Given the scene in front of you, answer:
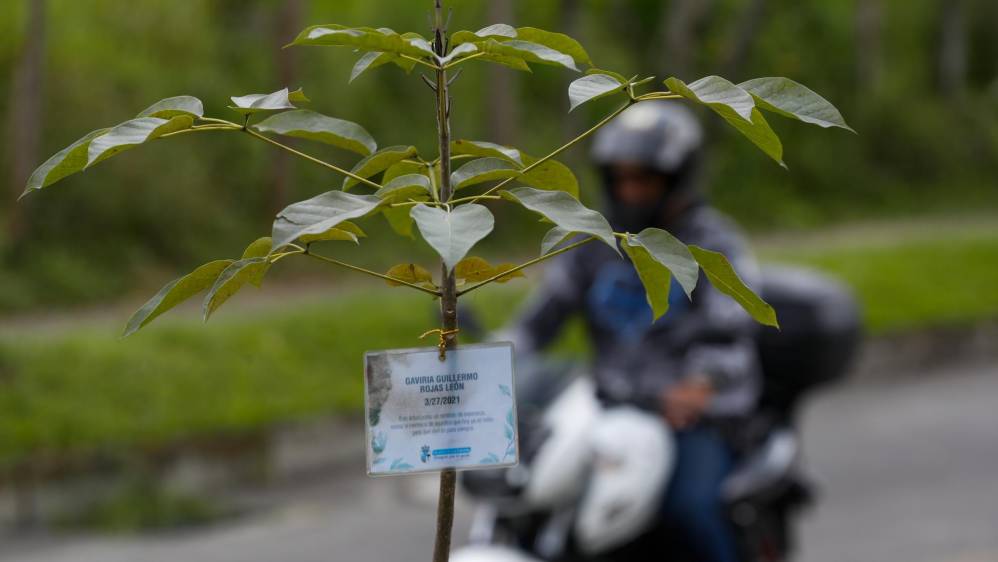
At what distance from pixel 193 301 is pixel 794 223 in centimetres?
759

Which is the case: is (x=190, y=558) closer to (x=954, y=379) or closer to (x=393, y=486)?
(x=393, y=486)

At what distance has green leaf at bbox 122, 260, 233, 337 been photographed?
1229 mm

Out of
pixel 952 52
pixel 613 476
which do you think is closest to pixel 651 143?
pixel 613 476

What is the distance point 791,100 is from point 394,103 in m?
12.0

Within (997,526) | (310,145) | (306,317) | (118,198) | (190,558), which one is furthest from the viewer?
(310,145)

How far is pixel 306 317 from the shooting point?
26.8 ft

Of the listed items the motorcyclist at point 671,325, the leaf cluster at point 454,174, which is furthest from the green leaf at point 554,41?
the motorcyclist at point 671,325

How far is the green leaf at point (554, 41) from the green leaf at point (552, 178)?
0.34ft

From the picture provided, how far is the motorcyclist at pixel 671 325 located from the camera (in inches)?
133

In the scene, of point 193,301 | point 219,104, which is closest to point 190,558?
point 193,301

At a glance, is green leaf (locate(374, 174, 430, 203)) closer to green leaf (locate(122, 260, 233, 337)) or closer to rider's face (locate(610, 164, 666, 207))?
green leaf (locate(122, 260, 233, 337))

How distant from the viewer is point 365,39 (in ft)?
3.96

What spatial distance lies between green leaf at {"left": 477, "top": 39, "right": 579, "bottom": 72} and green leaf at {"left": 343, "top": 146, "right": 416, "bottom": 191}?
0.15 metres

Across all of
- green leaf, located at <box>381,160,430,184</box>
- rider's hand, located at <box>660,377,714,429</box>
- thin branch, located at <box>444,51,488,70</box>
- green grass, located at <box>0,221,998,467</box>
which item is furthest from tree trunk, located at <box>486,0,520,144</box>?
thin branch, located at <box>444,51,488,70</box>
